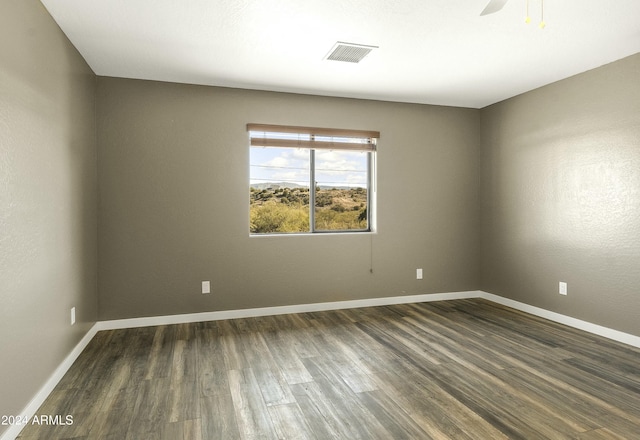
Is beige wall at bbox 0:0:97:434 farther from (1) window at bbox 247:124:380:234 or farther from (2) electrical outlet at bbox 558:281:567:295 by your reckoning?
(2) electrical outlet at bbox 558:281:567:295

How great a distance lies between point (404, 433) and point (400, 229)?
2935 mm

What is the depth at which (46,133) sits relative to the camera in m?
2.54

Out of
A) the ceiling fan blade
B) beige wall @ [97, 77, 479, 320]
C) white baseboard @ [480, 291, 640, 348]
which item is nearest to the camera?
the ceiling fan blade

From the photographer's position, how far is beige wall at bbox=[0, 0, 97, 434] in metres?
2.00

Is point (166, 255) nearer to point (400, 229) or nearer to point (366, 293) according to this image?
point (366, 293)

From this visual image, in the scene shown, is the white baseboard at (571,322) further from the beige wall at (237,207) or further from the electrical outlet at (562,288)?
the beige wall at (237,207)

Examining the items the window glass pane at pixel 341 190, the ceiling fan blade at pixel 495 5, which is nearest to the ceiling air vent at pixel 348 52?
the ceiling fan blade at pixel 495 5

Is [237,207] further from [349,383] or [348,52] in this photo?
[349,383]

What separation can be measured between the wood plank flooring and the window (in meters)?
1.17

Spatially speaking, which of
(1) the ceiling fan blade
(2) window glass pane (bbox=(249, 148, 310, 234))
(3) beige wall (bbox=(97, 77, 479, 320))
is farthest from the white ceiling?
(2) window glass pane (bbox=(249, 148, 310, 234))

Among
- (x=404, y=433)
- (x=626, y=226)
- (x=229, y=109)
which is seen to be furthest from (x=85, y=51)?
(x=626, y=226)

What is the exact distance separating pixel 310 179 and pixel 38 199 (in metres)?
2.67

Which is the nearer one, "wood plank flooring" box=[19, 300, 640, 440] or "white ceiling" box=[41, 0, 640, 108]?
"wood plank flooring" box=[19, 300, 640, 440]

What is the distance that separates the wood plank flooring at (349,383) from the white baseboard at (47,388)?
0.15ft
